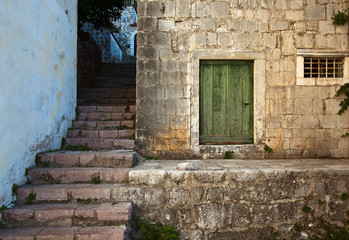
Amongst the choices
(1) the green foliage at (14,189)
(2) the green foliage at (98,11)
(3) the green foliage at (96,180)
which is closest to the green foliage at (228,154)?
(3) the green foliage at (96,180)

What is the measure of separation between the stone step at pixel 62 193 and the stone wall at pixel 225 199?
0.19 m

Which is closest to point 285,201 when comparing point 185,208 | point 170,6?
point 185,208

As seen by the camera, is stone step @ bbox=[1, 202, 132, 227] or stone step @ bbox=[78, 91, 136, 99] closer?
stone step @ bbox=[1, 202, 132, 227]

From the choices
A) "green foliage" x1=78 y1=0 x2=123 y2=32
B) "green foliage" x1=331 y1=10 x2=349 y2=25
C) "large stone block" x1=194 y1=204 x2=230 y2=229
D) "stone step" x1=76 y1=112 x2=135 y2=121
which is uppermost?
"green foliage" x1=78 y1=0 x2=123 y2=32

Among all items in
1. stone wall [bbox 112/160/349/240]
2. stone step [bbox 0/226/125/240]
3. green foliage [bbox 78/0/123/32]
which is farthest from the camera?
green foliage [bbox 78/0/123/32]

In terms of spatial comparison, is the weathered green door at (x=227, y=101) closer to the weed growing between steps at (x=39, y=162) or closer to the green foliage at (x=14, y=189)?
the weed growing between steps at (x=39, y=162)

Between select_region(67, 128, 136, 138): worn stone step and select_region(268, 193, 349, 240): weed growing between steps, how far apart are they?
136 inches

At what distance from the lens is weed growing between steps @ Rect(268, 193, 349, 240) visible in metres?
3.69

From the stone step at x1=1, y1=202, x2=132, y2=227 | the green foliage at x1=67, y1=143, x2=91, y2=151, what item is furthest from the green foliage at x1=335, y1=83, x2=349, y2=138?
the green foliage at x1=67, y1=143, x2=91, y2=151

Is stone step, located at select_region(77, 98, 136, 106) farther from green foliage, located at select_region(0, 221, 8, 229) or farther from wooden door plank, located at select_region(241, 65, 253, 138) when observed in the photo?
green foliage, located at select_region(0, 221, 8, 229)

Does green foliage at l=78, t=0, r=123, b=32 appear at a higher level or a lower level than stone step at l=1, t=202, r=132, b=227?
higher

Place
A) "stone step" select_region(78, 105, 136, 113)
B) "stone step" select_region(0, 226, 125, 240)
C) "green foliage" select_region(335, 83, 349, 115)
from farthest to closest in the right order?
"stone step" select_region(78, 105, 136, 113) < "green foliage" select_region(335, 83, 349, 115) < "stone step" select_region(0, 226, 125, 240)

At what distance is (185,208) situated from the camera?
3.56m

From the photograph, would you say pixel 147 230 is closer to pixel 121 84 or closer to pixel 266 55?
pixel 266 55
